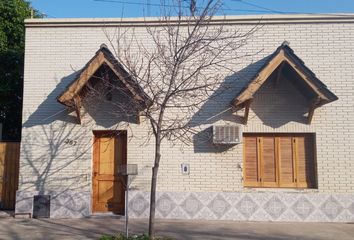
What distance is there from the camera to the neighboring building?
35.8 ft

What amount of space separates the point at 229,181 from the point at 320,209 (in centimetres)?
234

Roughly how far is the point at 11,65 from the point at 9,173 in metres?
4.92

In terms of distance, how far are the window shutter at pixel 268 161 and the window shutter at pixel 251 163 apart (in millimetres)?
152

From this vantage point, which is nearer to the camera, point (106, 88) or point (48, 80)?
point (106, 88)

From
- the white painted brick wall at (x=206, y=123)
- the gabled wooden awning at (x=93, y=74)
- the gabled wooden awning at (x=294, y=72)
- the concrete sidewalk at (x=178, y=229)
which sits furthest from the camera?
the white painted brick wall at (x=206, y=123)

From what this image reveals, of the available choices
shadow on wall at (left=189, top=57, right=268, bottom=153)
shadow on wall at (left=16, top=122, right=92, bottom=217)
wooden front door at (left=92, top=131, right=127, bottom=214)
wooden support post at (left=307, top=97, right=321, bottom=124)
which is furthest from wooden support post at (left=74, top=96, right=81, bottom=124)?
wooden support post at (left=307, top=97, right=321, bottom=124)

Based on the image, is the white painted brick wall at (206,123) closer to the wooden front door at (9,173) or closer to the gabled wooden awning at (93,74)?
the wooden front door at (9,173)

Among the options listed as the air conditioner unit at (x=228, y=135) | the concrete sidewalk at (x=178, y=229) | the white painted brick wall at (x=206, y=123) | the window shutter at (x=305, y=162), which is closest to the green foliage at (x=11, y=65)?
the white painted brick wall at (x=206, y=123)

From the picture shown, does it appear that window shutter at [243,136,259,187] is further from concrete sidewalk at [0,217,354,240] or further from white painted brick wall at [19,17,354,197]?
concrete sidewalk at [0,217,354,240]

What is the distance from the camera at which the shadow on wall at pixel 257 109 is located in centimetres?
1120

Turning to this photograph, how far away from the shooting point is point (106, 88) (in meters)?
11.0

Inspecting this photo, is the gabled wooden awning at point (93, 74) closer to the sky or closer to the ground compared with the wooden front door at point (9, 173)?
closer to the sky

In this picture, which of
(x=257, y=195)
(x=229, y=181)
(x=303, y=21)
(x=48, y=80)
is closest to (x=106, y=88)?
(x=48, y=80)

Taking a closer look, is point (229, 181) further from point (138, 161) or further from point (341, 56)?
point (341, 56)
